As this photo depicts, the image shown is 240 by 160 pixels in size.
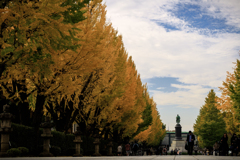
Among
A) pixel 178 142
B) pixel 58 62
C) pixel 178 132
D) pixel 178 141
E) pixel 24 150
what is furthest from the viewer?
pixel 178 132

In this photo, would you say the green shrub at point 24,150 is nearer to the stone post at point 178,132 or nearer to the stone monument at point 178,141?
the stone monument at point 178,141

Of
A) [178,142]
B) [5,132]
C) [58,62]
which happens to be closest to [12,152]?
[5,132]

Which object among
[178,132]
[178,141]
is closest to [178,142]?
[178,141]

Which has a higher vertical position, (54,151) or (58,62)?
(58,62)

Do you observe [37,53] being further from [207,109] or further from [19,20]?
[207,109]

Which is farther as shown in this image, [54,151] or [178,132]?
[178,132]

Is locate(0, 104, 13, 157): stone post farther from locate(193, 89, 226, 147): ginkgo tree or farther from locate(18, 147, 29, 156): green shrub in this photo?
locate(193, 89, 226, 147): ginkgo tree

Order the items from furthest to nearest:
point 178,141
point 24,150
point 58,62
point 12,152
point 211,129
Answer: point 178,141 < point 211,129 < point 24,150 < point 12,152 < point 58,62

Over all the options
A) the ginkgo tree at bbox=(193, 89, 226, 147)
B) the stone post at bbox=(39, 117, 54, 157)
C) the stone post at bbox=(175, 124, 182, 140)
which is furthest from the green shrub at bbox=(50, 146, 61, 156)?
the stone post at bbox=(175, 124, 182, 140)

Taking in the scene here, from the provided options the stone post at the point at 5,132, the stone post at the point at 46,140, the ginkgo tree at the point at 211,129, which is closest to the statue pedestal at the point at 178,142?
the ginkgo tree at the point at 211,129

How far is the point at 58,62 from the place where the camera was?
10891mm

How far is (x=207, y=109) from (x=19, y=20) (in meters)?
58.2

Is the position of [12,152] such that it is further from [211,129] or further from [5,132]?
[211,129]

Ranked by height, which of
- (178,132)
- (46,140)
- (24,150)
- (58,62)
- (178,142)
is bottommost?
(178,142)
